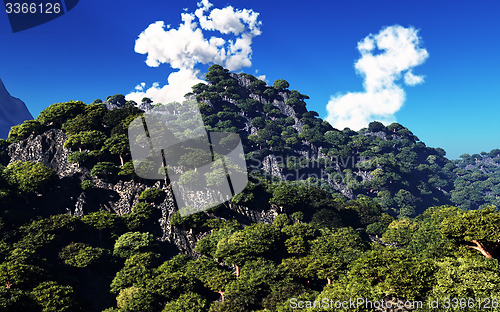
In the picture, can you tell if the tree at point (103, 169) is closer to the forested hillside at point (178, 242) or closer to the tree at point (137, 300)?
the forested hillside at point (178, 242)

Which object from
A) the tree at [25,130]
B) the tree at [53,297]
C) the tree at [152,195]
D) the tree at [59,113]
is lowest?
the tree at [53,297]

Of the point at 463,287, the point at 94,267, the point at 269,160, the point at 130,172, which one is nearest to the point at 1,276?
the point at 94,267

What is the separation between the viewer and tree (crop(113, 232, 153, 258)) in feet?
163

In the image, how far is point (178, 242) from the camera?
57125mm

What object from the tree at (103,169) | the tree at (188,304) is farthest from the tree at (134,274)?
the tree at (103,169)

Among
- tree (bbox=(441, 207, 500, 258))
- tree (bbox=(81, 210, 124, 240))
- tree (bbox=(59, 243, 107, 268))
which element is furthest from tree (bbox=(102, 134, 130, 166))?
tree (bbox=(441, 207, 500, 258))

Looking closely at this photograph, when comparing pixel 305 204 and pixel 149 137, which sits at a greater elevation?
pixel 149 137

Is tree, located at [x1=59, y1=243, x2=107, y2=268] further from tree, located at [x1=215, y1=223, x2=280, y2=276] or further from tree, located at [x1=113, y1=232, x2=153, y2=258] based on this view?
tree, located at [x1=215, y1=223, x2=280, y2=276]

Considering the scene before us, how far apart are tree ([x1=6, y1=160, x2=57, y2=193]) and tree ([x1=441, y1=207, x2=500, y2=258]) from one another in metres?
68.6

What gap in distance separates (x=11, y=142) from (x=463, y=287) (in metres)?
96.5

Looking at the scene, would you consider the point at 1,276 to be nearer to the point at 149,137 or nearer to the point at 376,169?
the point at 149,137

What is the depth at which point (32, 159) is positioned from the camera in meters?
66.7

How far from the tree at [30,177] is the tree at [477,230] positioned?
2701 inches

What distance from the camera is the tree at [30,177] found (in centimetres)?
5288
